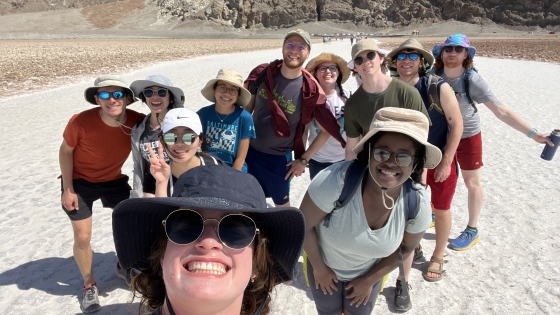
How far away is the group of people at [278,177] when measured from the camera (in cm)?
124

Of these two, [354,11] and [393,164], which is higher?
[393,164]

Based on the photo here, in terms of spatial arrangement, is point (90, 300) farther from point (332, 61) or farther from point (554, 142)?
point (554, 142)

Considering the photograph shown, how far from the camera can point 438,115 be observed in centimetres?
309

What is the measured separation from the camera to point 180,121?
8.48 feet

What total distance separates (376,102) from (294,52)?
103 centimetres

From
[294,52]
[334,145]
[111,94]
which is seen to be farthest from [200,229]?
[334,145]

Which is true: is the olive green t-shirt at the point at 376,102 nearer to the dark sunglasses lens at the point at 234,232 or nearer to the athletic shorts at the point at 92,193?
the dark sunglasses lens at the point at 234,232

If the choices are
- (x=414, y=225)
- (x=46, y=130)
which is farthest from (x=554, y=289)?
(x=46, y=130)

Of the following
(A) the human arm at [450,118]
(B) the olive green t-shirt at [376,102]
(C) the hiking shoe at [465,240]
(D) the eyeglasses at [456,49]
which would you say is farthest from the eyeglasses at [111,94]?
(C) the hiking shoe at [465,240]

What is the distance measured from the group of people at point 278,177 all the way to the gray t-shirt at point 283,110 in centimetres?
2

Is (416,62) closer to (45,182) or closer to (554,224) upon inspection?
(554,224)

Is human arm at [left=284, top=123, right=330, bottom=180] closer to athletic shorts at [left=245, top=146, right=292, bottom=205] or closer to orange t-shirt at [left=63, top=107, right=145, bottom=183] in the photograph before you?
athletic shorts at [left=245, top=146, right=292, bottom=205]

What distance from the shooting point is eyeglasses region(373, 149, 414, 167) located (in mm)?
1887

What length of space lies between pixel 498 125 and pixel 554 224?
526 centimetres
